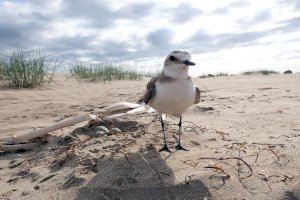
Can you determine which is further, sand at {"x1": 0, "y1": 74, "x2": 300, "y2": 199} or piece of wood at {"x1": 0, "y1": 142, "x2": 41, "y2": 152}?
piece of wood at {"x1": 0, "y1": 142, "x2": 41, "y2": 152}

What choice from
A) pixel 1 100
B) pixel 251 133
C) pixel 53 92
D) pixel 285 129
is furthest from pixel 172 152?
pixel 53 92

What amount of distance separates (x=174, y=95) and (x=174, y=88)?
78 millimetres

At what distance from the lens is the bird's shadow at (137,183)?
306cm

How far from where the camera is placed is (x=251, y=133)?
178 inches

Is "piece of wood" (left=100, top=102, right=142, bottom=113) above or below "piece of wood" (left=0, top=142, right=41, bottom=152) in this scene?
above

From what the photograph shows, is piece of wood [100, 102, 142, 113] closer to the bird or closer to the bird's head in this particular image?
the bird

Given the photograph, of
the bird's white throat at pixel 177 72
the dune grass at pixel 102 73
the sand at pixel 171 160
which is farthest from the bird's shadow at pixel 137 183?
the dune grass at pixel 102 73

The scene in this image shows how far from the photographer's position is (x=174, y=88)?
13.9 feet

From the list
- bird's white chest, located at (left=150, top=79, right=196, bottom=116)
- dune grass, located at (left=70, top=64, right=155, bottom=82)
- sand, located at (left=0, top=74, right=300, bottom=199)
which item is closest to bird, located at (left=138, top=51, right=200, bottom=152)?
bird's white chest, located at (left=150, top=79, right=196, bottom=116)

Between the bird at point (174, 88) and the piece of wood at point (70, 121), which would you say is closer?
the bird at point (174, 88)

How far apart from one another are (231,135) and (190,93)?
0.71 m

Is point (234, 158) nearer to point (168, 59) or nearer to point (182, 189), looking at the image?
point (182, 189)

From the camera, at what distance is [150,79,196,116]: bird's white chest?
4.24 metres

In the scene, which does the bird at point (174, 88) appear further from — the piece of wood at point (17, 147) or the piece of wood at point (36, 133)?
the piece of wood at point (17, 147)
